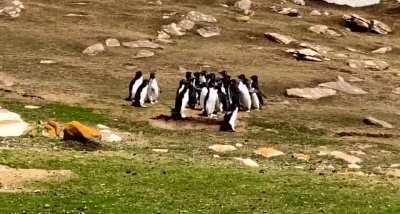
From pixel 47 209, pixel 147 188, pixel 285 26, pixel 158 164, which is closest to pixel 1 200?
pixel 47 209

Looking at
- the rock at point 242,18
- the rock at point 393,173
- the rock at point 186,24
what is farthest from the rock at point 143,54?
the rock at point 393,173

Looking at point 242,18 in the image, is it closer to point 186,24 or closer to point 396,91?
point 186,24

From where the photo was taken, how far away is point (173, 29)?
60.0 m

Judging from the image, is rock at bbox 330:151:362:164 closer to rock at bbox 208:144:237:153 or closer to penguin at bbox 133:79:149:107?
rock at bbox 208:144:237:153

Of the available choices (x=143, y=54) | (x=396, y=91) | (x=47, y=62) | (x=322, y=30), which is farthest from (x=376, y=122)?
(x=322, y=30)

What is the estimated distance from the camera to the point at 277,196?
22.2m

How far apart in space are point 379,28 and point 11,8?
32234mm

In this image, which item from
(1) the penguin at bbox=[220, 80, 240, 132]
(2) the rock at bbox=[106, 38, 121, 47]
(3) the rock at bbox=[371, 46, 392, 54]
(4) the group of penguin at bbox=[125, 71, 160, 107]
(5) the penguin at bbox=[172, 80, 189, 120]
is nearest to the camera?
(1) the penguin at bbox=[220, 80, 240, 132]

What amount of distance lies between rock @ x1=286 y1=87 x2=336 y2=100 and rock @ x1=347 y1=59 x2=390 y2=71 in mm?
10314

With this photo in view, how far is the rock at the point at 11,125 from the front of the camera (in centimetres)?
2975

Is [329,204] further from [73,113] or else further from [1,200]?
[73,113]

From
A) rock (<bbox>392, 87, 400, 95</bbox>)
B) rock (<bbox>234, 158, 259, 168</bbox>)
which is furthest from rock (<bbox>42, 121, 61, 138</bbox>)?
rock (<bbox>392, 87, 400, 95</bbox>)

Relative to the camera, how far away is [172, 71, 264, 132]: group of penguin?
36719 mm

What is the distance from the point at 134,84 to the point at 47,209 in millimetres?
20902
